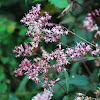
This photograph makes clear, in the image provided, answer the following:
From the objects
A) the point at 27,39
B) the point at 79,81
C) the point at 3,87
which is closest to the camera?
the point at 79,81

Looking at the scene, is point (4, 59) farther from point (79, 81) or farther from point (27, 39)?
point (79, 81)

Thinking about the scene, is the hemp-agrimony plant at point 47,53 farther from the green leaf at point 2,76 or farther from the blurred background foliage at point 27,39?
the green leaf at point 2,76

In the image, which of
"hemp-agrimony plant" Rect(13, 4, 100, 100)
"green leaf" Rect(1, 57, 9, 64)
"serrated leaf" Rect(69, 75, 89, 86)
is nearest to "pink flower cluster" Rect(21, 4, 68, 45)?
"hemp-agrimony plant" Rect(13, 4, 100, 100)

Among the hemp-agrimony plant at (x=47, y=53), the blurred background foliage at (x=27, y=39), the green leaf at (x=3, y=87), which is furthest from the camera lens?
the green leaf at (x=3, y=87)

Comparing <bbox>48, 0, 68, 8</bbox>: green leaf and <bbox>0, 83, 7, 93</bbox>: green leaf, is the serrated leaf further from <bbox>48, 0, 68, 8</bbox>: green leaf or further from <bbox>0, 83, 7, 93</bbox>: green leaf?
<bbox>0, 83, 7, 93</bbox>: green leaf

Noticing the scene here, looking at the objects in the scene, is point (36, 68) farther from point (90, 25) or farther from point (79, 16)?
point (79, 16)

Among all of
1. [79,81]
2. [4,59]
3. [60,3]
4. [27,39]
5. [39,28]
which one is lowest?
[79,81]

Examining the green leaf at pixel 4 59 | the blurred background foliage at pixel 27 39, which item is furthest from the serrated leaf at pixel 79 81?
the green leaf at pixel 4 59

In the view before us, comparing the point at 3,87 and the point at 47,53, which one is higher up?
the point at 3,87

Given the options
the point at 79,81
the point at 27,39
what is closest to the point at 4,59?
the point at 27,39
